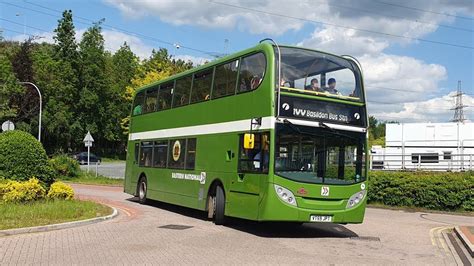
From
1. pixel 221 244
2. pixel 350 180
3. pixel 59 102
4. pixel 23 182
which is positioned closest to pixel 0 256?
pixel 221 244

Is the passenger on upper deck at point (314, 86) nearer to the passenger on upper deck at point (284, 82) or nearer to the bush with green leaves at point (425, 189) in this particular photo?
the passenger on upper deck at point (284, 82)

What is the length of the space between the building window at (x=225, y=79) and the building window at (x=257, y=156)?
157 cm

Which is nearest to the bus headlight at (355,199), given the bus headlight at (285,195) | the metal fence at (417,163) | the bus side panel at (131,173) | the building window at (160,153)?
the bus headlight at (285,195)

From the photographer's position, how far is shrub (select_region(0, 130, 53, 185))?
1561 centimetres

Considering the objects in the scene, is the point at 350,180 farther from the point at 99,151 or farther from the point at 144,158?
the point at 99,151

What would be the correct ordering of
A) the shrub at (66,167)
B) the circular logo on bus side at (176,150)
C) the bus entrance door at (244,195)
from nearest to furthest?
1. the bus entrance door at (244,195)
2. the circular logo on bus side at (176,150)
3. the shrub at (66,167)

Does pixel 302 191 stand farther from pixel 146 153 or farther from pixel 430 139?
pixel 430 139

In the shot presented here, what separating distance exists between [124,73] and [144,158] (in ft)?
218

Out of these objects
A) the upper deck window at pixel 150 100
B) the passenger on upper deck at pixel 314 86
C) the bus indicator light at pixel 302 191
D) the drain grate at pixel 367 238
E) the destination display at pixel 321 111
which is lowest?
the drain grate at pixel 367 238

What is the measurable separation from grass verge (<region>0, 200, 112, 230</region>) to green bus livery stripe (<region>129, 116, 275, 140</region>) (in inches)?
132

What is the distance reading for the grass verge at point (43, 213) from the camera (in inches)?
486

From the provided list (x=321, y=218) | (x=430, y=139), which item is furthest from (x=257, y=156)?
(x=430, y=139)

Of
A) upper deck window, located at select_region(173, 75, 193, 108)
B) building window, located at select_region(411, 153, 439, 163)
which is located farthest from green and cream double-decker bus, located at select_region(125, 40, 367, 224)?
building window, located at select_region(411, 153, 439, 163)

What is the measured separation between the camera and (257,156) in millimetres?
12742
